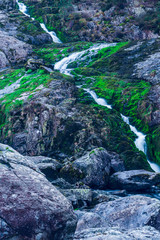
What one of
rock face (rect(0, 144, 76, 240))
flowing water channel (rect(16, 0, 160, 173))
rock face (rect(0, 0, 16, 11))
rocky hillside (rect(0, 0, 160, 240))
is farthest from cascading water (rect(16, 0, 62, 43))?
rock face (rect(0, 144, 76, 240))

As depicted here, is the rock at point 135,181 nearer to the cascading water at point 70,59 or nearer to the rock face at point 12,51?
the cascading water at point 70,59

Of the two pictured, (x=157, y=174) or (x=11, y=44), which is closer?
(x=157, y=174)

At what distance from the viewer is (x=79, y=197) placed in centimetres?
1088

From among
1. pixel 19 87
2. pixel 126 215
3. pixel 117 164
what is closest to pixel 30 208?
pixel 126 215

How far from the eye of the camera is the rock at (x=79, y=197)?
34.6ft

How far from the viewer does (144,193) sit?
13312mm

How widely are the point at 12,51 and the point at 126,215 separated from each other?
115 ft

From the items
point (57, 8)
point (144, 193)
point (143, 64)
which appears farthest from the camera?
point (57, 8)

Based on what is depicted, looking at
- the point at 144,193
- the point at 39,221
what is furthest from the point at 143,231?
the point at 144,193

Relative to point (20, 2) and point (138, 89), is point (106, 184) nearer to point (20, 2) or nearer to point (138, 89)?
point (138, 89)

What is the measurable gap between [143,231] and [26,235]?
303 cm

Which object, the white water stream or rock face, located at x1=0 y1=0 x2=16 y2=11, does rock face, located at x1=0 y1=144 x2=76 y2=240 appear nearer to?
the white water stream

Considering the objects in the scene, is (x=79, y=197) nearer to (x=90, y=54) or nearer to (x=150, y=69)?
(x=150, y=69)

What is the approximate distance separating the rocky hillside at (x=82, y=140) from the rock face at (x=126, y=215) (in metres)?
0.04
